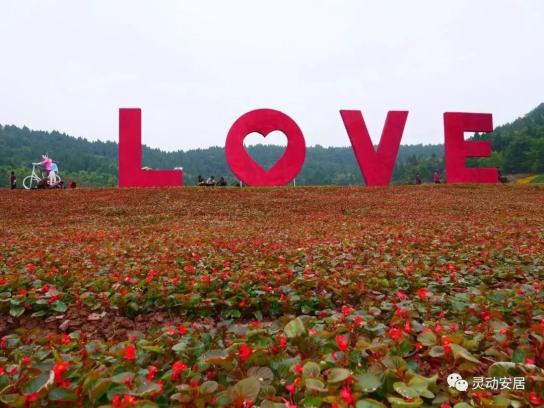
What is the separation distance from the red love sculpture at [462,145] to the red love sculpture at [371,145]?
9.39 ft

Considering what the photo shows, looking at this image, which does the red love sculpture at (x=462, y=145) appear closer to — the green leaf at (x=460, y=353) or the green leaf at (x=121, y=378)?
the green leaf at (x=460, y=353)

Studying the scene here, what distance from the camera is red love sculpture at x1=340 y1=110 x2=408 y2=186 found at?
71.0 ft

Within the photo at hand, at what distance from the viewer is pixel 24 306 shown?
393cm

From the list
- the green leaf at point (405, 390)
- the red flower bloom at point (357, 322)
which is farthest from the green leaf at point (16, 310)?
the green leaf at point (405, 390)

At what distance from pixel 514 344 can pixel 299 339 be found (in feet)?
4.12

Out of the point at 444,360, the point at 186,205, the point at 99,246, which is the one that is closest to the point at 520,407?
the point at 444,360

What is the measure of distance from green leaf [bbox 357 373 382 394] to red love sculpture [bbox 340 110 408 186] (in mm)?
20423

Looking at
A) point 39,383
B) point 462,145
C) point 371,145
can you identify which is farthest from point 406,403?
point 462,145

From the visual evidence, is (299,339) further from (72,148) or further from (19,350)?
(72,148)

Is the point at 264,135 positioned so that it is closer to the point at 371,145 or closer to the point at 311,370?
the point at 371,145

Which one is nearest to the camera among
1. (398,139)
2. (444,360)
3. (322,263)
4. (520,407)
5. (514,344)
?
(520,407)

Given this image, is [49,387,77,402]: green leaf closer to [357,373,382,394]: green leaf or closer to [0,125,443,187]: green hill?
[357,373,382,394]: green leaf

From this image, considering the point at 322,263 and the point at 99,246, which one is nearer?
the point at 322,263

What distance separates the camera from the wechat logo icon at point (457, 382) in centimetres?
196
